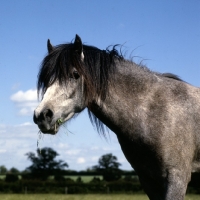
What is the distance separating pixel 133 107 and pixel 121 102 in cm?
23

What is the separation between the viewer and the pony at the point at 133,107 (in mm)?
7535

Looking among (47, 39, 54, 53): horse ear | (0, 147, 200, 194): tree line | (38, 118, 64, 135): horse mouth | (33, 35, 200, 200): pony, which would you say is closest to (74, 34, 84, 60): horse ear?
(33, 35, 200, 200): pony

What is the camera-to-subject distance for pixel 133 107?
26.5ft

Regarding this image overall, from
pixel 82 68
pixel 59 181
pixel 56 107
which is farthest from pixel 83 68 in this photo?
pixel 59 181

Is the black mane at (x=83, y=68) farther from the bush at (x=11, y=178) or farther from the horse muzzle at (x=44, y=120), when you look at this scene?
the bush at (x=11, y=178)

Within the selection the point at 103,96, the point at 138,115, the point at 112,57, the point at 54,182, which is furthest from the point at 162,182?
the point at 54,182

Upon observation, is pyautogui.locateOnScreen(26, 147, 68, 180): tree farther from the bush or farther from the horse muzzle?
the horse muzzle

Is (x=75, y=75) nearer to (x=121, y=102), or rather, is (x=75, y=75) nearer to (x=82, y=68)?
(x=82, y=68)

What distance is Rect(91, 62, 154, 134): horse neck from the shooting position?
8008 millimetres

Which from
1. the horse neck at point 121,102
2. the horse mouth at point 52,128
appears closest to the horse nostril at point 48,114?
the horse mouth at point 52,128

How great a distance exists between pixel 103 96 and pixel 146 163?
1381 millimetres

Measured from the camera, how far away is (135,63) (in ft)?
28.3

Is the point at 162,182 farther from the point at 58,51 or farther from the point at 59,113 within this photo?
the point at 58,51

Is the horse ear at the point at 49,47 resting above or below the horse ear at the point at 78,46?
above
